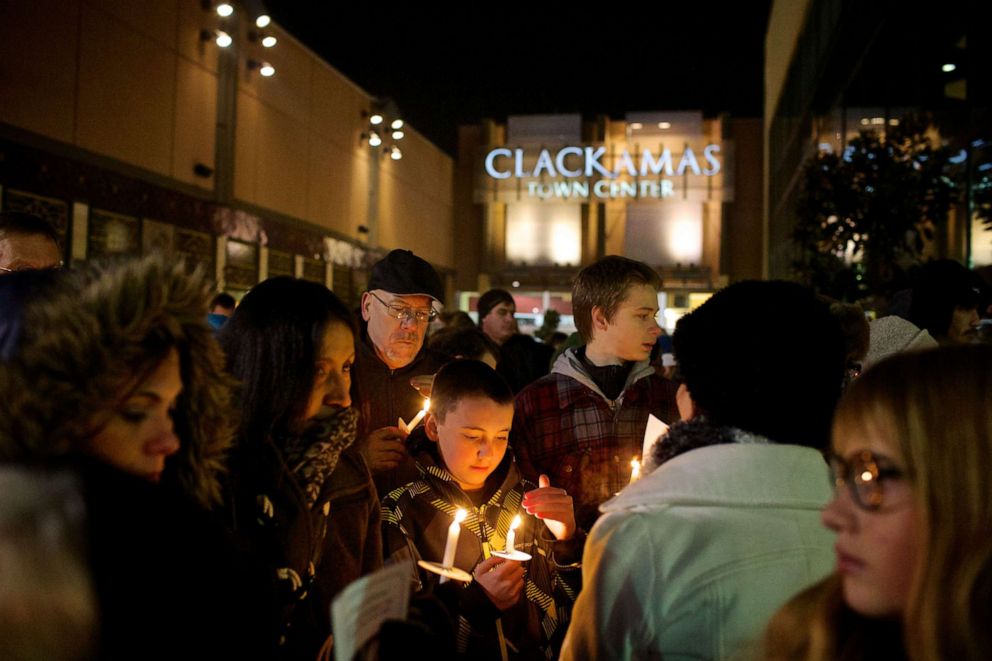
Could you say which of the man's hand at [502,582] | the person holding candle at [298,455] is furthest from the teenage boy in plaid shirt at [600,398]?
the person holding candle at [298,455]

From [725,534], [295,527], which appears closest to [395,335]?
[295,527]

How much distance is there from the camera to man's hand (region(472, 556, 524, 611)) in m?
2.62

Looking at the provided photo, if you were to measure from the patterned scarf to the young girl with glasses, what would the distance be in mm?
1299

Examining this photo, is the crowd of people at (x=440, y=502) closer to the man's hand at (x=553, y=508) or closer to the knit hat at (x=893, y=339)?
the man's hand at (x=553, y=508)

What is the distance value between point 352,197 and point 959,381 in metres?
22.2

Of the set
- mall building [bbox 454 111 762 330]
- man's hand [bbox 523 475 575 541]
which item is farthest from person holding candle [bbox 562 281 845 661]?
mall building [bbox 454 111 762 330]

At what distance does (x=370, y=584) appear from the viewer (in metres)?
1.27

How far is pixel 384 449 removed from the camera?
3.23 m

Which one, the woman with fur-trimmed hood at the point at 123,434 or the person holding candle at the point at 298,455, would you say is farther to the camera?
the person holding candle at the point at 298,455

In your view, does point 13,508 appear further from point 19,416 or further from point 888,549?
point 888,549

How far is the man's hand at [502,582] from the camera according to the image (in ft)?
8.59

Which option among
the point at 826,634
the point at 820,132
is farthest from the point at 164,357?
the point at 820,132

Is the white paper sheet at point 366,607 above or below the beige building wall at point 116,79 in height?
below

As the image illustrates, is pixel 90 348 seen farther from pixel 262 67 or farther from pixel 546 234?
pixel 546 234
